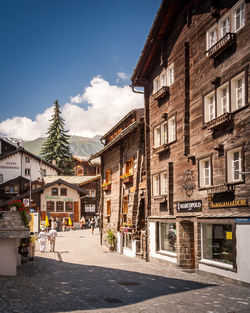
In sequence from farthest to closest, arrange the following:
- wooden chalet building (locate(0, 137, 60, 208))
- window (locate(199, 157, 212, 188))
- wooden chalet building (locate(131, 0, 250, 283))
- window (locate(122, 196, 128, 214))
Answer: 1. wooden chalet building (locate(0, 137, 60, 208))
2. window (locate(122, 196, 128, 214))
3. window (locate(199, 157, 212, 188))
4. wooden chalet building (locate(131, 0, 250, 283))

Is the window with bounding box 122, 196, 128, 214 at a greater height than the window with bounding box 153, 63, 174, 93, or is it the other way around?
the window with bounding box 153, 63, 174, 93

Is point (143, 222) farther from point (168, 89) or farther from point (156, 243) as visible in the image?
point (168, 89)

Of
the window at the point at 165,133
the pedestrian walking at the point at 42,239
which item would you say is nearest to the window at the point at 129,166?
the window at the point at 165,133

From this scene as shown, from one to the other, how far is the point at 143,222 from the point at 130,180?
348cm

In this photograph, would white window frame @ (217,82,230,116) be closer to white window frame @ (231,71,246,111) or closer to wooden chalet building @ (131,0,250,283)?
wooden chalet building @ (131,0,250,283)

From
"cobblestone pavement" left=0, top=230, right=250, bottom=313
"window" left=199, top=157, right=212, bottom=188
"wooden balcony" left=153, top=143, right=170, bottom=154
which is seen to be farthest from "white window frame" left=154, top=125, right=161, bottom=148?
"cobblestone pavement" left=0, top=230, right=250, bottom=313

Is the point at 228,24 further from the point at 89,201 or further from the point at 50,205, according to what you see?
the point at 89,201

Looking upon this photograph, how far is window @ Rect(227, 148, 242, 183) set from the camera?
57.1 feet

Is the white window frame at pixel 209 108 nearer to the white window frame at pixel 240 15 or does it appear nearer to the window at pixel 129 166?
the white window frame at pixel 240 15

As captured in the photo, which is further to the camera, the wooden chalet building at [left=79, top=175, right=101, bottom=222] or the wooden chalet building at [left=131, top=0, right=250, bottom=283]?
the wooden chalet building at [left=79, top=175, right=101, bottom=222]

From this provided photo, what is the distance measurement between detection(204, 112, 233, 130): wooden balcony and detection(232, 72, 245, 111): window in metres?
0.40

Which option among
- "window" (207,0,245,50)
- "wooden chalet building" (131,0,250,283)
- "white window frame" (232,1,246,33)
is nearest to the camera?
"wooden chalet building" (131,0,250,283)

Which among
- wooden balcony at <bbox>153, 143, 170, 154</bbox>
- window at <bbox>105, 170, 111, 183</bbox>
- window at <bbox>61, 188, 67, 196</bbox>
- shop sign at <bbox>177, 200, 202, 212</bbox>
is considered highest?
wooden balcony at <bbox>153, 143, 170, 154</bbox>

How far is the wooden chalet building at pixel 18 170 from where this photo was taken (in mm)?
74062
